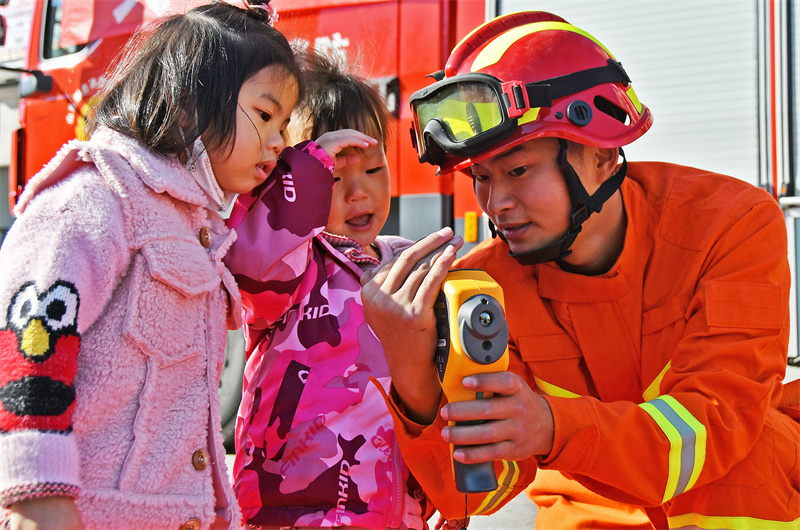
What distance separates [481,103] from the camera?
2.03 m

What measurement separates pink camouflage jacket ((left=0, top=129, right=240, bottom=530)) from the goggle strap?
96 cm

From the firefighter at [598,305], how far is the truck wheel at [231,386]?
2.67 meters

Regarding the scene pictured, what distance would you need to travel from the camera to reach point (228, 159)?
5.91 ft

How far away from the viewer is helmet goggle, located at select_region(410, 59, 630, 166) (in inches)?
78.0

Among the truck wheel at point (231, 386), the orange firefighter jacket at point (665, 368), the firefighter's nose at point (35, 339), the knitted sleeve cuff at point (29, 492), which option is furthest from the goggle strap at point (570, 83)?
the truck wheel at point (231, 386)

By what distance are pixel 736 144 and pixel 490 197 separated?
227cm

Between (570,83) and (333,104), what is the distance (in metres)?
0.88

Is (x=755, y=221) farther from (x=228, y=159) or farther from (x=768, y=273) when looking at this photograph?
(x=228, y=159)

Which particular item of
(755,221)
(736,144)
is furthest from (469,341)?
(736,144)

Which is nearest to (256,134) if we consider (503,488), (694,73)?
(503,488)

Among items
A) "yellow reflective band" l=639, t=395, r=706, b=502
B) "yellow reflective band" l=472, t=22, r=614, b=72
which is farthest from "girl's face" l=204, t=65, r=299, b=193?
"yellow reflective band" l=639, t=395, r=706, b=502

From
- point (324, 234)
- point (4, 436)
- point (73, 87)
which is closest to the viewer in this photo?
point (4, 436)

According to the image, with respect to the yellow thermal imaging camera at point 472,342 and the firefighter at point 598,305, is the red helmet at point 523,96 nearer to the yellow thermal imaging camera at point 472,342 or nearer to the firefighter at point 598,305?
the firefighter at point 598,305

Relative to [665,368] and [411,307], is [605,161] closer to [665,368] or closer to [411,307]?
[665,368]
